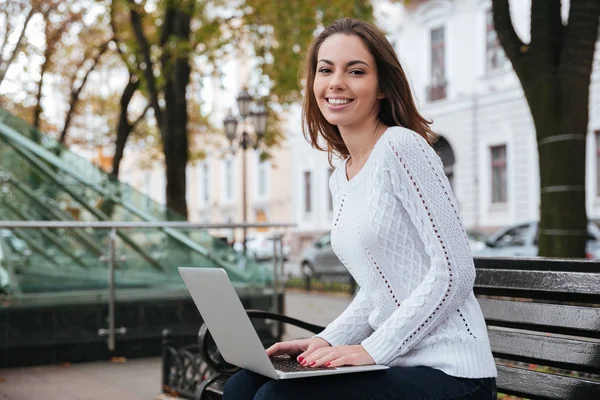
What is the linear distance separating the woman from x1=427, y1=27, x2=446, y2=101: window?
30241 millimetres

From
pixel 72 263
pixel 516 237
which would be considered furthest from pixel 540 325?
pixel 516 237

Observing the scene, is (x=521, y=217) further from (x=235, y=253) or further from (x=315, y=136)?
(x=315, y=136)

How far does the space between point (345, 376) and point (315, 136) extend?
1040 mm

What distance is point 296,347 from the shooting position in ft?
10.2

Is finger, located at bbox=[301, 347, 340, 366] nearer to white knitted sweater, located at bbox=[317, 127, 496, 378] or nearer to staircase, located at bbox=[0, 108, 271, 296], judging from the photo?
white knitted sweater, located at bbox=[317, 127, 496, 378]

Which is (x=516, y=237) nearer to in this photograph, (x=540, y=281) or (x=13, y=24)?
(x=13, y=24)

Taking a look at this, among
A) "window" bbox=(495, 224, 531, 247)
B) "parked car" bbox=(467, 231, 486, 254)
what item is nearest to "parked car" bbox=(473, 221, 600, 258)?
"window" bbox=(495, 224, 531, 247)

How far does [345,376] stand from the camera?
264 cm

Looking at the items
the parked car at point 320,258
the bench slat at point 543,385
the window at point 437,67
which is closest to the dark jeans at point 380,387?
the bench slat at point 543,385

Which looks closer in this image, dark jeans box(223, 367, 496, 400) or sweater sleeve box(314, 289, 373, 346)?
dark jeans box(223, 367, 496, 400)

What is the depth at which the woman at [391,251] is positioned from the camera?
8.84 feet

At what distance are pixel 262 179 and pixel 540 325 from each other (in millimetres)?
43812

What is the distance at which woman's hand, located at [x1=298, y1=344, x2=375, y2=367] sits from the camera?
2697mm

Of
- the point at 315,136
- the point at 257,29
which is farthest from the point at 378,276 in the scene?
the point at 257,29
